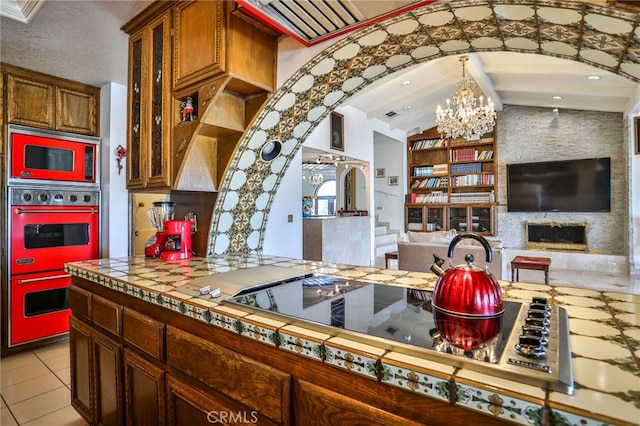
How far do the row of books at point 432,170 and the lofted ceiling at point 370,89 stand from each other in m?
1.40

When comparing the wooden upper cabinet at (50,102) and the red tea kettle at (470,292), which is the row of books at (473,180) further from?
the red tea kettle at (470,292)

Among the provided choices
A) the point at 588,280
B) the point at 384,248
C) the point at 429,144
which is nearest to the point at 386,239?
the point at 384,248

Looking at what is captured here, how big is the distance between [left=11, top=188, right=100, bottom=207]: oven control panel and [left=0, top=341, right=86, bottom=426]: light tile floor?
1276 mm

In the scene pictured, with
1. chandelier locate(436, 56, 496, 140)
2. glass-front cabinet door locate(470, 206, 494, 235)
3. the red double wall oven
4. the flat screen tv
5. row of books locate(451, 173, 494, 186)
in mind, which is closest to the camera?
the red double wall oven

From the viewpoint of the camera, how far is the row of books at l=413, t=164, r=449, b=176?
781 centimetres

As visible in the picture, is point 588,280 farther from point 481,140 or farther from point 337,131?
point 337,131

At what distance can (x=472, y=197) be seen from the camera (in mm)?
7473

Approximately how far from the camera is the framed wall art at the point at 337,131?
206 inches

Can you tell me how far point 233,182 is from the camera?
2.29 m

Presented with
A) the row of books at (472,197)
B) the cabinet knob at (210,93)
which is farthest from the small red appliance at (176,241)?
the row of books at (472,197)

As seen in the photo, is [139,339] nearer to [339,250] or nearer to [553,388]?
[553,388]

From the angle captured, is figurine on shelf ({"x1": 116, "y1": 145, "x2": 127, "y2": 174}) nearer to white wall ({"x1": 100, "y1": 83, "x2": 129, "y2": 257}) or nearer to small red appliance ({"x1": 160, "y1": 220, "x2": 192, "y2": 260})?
white wall ({"x1": 100, "y1": 83, "x2": 129, "y2": 257})

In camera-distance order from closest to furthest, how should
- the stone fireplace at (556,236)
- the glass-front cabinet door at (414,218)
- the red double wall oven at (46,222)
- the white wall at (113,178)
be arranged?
1. the red double wall oven at (46,222)
2. the white wall at (113,178)
3. the stone fireplace at (556,236)
4. the glass-front cabinet door at (414,218)

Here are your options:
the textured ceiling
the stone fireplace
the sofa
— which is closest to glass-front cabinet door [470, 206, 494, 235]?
the stone fireplace
